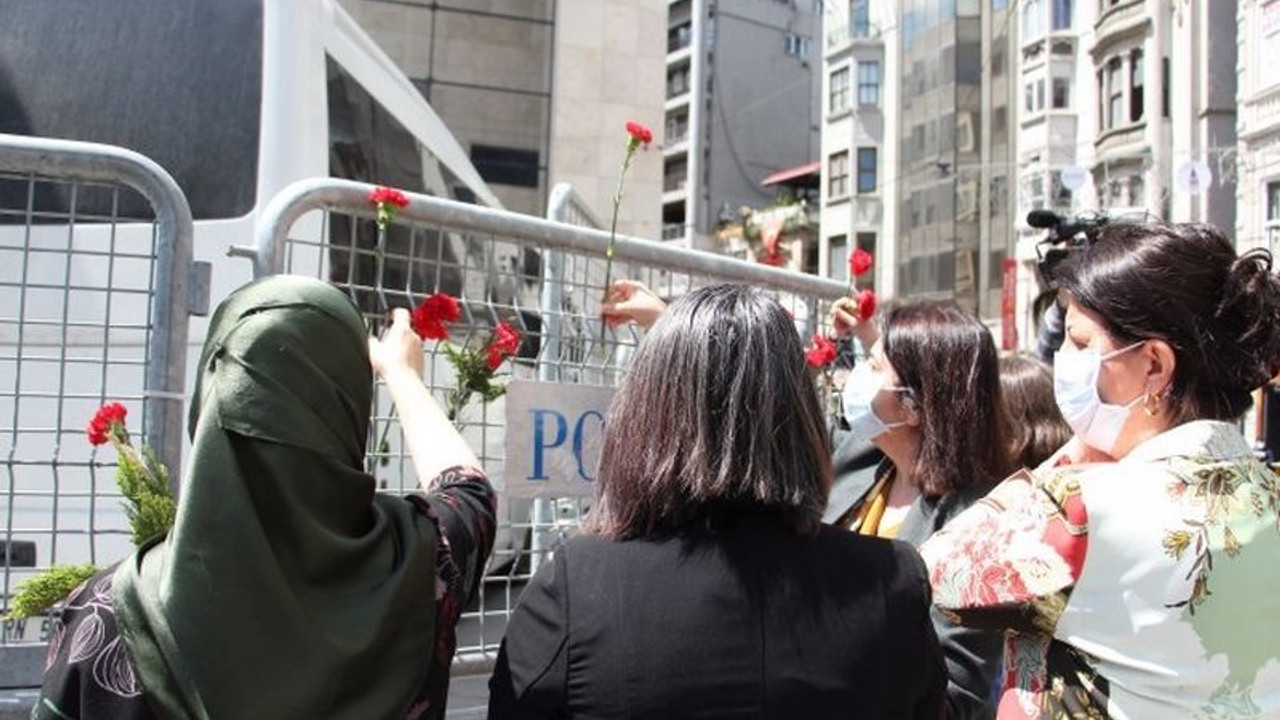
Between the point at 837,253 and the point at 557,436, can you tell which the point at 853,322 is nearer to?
the point at 557,436

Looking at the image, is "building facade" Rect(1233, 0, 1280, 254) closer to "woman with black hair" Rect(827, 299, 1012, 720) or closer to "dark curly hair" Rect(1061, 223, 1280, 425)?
"woman with black hair" Rect(827, 299, 1012, 720)

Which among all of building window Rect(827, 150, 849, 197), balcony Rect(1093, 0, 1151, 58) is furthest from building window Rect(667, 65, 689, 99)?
balcony Rect(1093, 0, 1151, 58)

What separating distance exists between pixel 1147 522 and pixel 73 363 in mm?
2246

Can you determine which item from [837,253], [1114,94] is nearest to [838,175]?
[837,253]

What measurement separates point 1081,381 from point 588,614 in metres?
0.92

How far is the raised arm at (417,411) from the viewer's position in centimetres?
198

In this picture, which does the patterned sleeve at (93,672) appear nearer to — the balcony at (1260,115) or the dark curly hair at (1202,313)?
the dark curly hair at (1202,313)

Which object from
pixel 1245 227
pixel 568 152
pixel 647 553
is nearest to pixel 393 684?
pixel 647 553

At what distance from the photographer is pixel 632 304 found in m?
2.87

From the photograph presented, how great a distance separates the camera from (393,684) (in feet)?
5.13

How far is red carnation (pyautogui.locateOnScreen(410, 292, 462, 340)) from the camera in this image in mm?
2451

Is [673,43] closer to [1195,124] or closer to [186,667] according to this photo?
[1195,124]

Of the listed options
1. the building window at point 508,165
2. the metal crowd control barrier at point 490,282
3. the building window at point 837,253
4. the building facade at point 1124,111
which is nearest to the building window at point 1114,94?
the building facade at point 1124,111

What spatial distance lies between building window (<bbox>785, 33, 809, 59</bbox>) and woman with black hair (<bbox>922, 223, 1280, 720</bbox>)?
6031 cm
